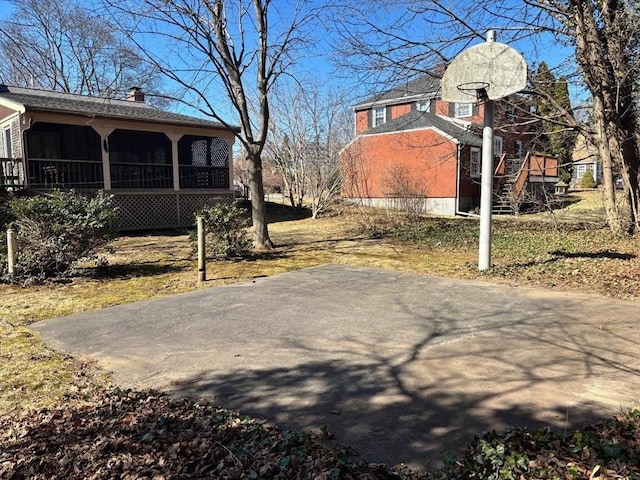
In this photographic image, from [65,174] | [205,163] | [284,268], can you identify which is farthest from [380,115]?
[284,268]

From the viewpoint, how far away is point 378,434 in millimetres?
2684

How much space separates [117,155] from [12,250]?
1216 cm

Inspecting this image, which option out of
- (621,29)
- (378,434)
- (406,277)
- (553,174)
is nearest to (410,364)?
(378,434)

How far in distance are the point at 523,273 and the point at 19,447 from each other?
292 inches

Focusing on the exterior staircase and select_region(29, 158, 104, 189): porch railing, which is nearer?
select_region(29, 158, 104, 189): porch railing

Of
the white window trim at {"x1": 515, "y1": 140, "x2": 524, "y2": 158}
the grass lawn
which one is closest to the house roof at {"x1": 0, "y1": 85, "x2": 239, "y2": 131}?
the grass lawn

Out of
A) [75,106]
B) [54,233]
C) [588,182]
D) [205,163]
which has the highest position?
[75,106]

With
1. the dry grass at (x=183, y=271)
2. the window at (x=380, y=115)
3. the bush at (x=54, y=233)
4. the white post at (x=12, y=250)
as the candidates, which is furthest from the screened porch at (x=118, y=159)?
the window at (x=380, y=115)

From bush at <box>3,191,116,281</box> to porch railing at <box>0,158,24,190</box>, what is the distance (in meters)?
6.98

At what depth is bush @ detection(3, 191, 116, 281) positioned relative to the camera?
24.9 feet

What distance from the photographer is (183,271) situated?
8797 millimetres

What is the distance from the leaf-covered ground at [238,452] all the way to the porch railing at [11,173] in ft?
43.2

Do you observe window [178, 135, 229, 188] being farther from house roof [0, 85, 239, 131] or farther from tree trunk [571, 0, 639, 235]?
tree trunk [571, 0, 639, 235]

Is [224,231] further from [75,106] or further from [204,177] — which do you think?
[204,177]
